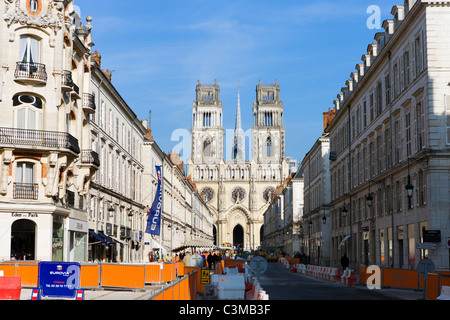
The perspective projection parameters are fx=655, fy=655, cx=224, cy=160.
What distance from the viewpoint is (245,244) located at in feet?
619

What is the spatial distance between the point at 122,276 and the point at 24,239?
8954mm

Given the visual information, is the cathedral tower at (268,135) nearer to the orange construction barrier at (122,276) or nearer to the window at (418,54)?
the window at (418,54)

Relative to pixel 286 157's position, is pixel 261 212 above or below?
below

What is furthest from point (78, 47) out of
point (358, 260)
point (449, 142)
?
point (358, 260)

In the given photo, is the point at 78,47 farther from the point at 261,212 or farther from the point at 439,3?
the point at 261,212

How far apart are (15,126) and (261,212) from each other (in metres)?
159

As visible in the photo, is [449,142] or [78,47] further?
[78,47]

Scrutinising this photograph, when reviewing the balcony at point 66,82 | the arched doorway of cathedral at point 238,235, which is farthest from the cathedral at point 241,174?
the balcony at point 66,82

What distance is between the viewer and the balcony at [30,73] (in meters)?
33.3

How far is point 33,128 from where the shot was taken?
34094 mm

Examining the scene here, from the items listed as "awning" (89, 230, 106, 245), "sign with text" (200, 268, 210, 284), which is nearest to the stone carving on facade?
"awning" (89, 230, 106, 245)

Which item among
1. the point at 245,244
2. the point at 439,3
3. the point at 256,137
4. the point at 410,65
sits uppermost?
the point at 256,137

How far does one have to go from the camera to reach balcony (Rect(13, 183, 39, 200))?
109 feet
